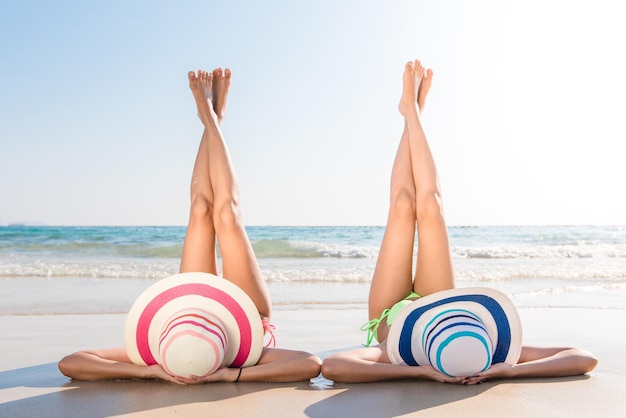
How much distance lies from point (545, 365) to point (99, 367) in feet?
6.69

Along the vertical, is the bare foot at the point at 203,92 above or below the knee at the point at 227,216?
above

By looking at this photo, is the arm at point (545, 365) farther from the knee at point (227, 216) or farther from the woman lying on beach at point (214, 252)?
the knee at point (227, 216)

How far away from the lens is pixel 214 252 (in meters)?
3.34

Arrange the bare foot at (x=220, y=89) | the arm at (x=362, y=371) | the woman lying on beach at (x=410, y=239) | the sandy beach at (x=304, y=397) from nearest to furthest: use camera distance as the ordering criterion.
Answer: the sandy beach at (x=304, y=397) < the arm at (x=362, y=371) < the woman lying on beach at (x=410, y=239) < the bare foot at (x=220, y=89)

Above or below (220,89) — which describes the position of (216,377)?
below

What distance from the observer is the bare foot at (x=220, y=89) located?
3869mm

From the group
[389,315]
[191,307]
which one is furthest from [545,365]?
[191,307]

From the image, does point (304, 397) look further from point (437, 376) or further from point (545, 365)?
point (545, 365)

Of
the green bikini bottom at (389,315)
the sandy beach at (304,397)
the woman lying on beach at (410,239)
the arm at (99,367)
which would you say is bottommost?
the sandy beach at (304,397)

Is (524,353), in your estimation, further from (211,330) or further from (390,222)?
(211,330)

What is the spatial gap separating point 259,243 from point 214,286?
1456cm

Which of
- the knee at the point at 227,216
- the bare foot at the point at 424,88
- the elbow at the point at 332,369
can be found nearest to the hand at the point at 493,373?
the elbow at the point at 332,369

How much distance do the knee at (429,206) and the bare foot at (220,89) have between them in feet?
4.87

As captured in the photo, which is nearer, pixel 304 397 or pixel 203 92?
pixel 304 397
